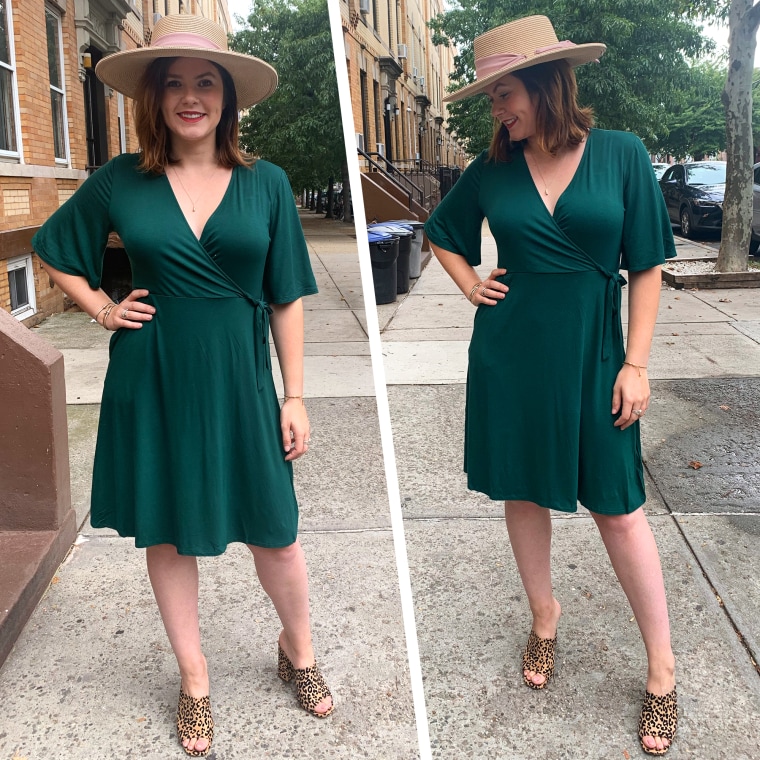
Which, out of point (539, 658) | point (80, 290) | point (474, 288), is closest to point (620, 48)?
point (474, 288)

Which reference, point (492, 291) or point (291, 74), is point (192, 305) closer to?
point (492, 291)

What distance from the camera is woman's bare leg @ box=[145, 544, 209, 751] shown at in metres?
2.28

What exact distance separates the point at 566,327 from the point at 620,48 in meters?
15.4

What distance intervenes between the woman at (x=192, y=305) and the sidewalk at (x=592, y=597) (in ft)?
2.55

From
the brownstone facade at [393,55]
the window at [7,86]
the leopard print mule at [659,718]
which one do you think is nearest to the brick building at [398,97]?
the brownstone facade at [393,55]

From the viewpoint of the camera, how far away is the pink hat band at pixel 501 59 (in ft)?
7.02

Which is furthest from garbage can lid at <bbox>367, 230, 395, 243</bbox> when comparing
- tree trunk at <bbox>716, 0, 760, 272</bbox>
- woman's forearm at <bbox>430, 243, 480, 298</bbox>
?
woman's forearm at <bbox>430, 243, 480, 298</bbox>

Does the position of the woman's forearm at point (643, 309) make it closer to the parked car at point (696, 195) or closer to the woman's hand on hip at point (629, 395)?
the woman's hand on hip at point (629, 395)

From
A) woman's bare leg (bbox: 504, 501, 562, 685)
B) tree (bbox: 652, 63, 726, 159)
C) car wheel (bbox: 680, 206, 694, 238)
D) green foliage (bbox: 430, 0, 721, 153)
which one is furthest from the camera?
tree (bbox: 652, 63, 726, 159)

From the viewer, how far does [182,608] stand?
7.63 feet

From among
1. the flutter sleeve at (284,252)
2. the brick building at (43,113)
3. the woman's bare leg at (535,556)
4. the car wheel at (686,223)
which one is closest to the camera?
the flutter sleeve at (284,252)

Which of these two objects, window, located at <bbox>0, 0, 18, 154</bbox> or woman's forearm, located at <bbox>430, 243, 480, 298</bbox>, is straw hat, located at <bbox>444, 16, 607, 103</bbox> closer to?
woman's forearm, located at <bbox>430, 243, 480, 298</bbox>

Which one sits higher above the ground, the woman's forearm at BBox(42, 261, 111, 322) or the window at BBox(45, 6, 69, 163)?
the window at BBox(45, 6, 69, 163)

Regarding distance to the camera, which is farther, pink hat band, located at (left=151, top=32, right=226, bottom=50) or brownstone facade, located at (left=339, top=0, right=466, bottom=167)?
brownstone facade, located at (left=339, top=0, right=466, bottom=167)
